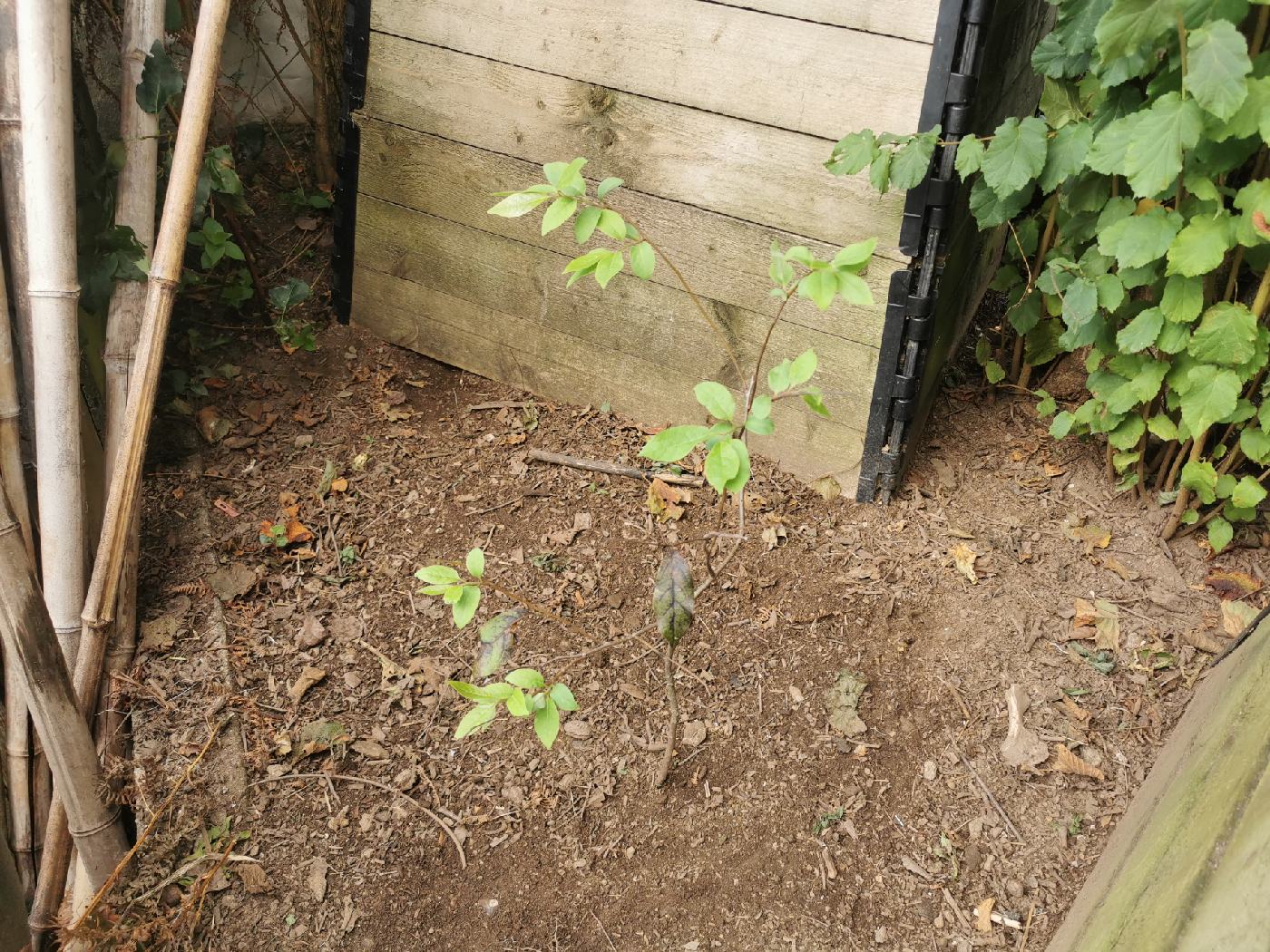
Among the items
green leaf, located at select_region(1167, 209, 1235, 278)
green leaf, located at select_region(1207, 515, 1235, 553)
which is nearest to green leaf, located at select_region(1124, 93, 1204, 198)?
green leaf, located at select_region(1167, 209, 1235, 278)

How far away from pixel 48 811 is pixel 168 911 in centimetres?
40

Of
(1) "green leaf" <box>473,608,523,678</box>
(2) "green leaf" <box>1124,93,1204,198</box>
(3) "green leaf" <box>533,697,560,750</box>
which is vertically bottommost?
(3) "green leaf" <box>533,697,560,750</box>

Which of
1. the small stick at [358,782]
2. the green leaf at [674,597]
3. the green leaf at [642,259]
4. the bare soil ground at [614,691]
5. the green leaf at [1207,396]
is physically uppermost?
the green leaf at [642,259]

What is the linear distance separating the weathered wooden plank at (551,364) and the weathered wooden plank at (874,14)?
3.17 feet

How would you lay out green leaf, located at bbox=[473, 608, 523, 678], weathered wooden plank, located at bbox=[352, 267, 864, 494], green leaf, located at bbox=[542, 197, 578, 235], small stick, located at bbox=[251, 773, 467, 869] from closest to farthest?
green leaf, located at bbox=[542, 197, 578, 235]
green leaf, located at bbox=[473, 608, 523, 678]
small stick, located at bbox=[251, 773, 467, 869]
weathered wooden plank, located at bbox=[352, 267, 864, 494]

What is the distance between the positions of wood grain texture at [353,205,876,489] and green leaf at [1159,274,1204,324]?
675 mm

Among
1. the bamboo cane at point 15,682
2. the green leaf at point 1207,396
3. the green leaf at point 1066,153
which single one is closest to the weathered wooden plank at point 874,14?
the green leaf at point 1066,153

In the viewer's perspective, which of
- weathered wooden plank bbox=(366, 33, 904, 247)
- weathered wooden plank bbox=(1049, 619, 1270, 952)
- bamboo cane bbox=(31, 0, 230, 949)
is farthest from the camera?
weathered wooden plank bbox=(366, 33, 904, 247)

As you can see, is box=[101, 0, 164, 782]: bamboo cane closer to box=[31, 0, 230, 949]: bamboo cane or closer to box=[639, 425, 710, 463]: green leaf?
box=[31, 0, 230, 949]: bamboo cane

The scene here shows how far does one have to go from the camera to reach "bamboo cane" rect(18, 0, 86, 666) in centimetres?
189

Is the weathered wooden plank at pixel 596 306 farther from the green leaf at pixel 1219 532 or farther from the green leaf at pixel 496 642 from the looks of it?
the green leaf at pixel 496 642

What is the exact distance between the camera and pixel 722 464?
4.83ft

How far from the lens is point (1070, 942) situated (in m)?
1.64

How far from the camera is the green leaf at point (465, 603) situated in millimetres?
1674
